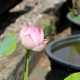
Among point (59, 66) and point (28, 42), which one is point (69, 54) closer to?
point (59, 66)

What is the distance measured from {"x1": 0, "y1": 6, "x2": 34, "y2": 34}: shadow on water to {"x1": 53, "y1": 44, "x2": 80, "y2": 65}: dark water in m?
0.88

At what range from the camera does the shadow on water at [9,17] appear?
330 cm

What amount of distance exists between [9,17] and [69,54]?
59.0 inches

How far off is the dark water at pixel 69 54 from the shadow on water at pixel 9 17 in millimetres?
879

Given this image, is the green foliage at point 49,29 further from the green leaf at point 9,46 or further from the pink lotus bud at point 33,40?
the pink lotus bud at point 33,40

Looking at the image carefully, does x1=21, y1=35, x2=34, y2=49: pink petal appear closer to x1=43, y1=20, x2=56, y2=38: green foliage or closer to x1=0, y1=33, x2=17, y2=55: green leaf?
x1=0, y1=33, x2=17, y2=55: green leaf

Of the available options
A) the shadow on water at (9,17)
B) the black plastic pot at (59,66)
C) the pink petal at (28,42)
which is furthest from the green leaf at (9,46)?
the shadow on water at (9,17)

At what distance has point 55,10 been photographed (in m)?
4.13

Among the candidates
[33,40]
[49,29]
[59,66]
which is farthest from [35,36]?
[49,29]

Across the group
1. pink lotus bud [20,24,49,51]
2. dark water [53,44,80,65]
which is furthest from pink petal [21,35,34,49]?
dark water [53,44,80,65]

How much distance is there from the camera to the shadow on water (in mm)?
3301

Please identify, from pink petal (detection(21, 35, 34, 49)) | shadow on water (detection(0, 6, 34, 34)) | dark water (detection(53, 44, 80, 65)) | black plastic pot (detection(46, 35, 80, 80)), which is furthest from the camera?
shadow on water (detection(0, 6, 34, 34))

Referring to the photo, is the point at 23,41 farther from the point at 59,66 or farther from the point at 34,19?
the point at 34,19

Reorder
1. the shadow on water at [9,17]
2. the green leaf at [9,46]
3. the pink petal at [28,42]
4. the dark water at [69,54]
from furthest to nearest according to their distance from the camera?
the shadow on water at [9,17] < the dark water at [69,54] < the green leaf at [9,46] < the pink petal at [28,42]
